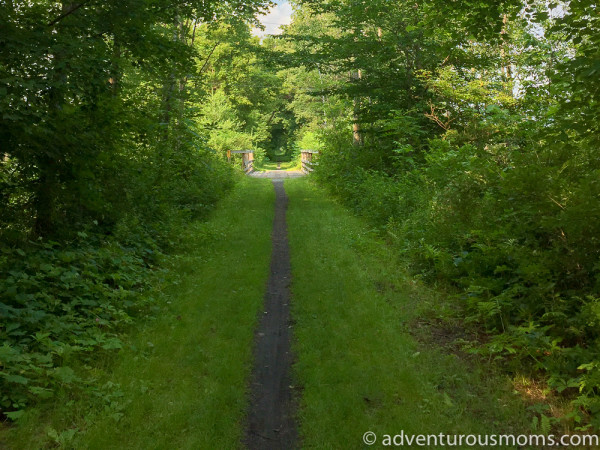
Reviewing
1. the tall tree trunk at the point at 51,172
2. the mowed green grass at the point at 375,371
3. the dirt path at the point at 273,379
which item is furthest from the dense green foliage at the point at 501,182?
the tall tree trunk at the point at 51,172

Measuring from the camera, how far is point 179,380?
4.98 m

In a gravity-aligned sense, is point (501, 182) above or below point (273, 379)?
above

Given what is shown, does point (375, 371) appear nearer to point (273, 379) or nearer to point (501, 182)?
point (273, 379)

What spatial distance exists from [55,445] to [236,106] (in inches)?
1771

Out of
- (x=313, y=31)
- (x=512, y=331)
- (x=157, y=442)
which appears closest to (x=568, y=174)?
(x=512, y=331)

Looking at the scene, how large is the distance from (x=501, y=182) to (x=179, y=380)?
4683 millimetres

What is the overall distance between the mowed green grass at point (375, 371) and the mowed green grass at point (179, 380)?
0.75 m

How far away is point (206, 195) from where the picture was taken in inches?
610

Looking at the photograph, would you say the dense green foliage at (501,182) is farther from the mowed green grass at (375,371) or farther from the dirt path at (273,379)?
the dirt path at (273,379)

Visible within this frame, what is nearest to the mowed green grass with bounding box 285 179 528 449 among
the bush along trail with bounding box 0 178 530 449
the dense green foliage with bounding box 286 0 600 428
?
the bush along trail with bounding box 0 178 530 449

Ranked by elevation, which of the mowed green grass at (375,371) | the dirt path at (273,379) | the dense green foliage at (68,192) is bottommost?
the dirt path at (273,379)

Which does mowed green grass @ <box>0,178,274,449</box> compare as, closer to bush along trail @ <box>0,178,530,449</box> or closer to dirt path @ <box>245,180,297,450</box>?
bush along trail @ <box>0,178,530,449</box>

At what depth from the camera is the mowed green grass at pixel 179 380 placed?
399 centimetres

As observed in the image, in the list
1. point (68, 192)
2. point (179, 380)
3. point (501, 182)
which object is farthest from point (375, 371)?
point (68, 192)
